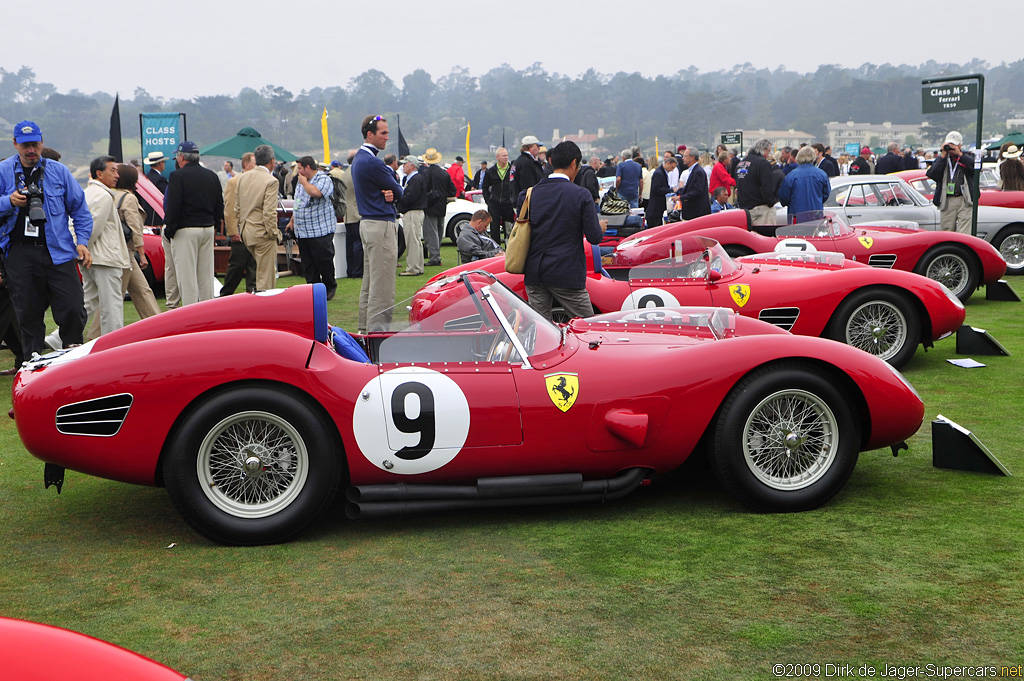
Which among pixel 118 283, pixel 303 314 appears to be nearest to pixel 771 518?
pixel 303 314

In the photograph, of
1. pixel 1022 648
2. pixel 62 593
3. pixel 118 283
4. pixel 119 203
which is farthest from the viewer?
pixel 119 203

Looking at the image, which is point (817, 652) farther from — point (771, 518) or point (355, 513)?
point (355, 513)

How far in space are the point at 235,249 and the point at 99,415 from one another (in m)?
8.14

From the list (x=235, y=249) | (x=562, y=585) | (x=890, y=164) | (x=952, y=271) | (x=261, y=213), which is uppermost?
(x=890, y=164)

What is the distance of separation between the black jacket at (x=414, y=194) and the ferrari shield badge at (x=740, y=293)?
8.70 meters

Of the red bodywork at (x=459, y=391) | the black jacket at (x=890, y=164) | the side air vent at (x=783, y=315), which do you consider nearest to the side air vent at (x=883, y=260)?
the side air vent at (x=783, y=315)

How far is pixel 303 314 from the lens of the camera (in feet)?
15.7

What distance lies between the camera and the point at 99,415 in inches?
168

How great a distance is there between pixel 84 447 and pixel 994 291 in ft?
35.3

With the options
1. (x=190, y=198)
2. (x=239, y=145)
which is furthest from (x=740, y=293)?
(x=239, y=145)

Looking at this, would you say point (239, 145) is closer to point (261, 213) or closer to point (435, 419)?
point (261, 213)

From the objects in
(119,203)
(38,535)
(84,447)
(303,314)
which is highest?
(119,203)

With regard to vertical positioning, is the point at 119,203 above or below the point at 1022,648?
above

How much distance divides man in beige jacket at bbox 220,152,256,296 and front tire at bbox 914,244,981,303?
323 inches
